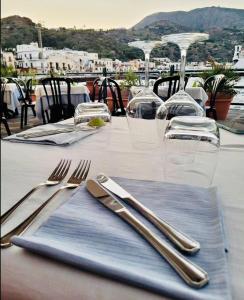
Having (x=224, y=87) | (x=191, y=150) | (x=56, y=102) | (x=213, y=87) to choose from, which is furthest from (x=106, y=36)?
(x=224, y=87)

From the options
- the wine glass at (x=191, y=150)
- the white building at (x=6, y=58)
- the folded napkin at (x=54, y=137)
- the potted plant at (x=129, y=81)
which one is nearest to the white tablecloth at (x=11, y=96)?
the potted plant at (x=129, y=81)

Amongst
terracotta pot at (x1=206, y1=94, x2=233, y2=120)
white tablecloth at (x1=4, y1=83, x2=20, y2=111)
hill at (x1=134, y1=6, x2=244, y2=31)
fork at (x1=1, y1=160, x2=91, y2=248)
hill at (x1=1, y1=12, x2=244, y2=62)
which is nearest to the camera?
fork at (x1=1, y1=160, x2=91, y2=248)

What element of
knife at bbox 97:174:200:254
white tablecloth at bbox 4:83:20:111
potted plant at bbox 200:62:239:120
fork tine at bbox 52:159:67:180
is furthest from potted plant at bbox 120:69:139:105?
knife at bbox 97:174:200:254

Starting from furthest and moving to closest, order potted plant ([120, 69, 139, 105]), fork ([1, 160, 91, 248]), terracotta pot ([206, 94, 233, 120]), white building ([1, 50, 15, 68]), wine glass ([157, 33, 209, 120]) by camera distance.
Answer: potted plant ([120, 69, 139, 105]) → terracotta pot ([206, 94, 233, 120]) → wine glass ([157, 33, 209, 120]) → fork ([1, 160, 91, 248]) → white building ([1, 50, 15, 68])

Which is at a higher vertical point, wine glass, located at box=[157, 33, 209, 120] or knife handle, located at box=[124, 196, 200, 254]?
wine glass, located at box=[157, 33, 209, 120]

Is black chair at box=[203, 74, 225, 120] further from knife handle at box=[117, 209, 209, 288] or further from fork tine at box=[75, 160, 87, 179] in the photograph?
knife handle at box=[117, 209, 209, 288]

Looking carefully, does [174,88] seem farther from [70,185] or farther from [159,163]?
[70,185]

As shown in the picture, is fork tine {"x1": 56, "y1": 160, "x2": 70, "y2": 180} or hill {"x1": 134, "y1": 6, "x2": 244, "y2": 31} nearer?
fork tine {"x1": 56, "y1": 160, "x2": 70, "y2": 180}

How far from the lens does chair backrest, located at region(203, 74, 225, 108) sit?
298 centimetres

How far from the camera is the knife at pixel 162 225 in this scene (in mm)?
290

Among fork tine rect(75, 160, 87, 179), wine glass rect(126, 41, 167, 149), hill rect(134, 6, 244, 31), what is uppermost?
hill rect(134, 6, 244, 31)

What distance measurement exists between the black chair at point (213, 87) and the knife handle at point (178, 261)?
104 inches

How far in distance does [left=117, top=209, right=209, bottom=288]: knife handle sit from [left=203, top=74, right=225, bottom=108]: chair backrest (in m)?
2.80

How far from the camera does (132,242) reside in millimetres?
297
